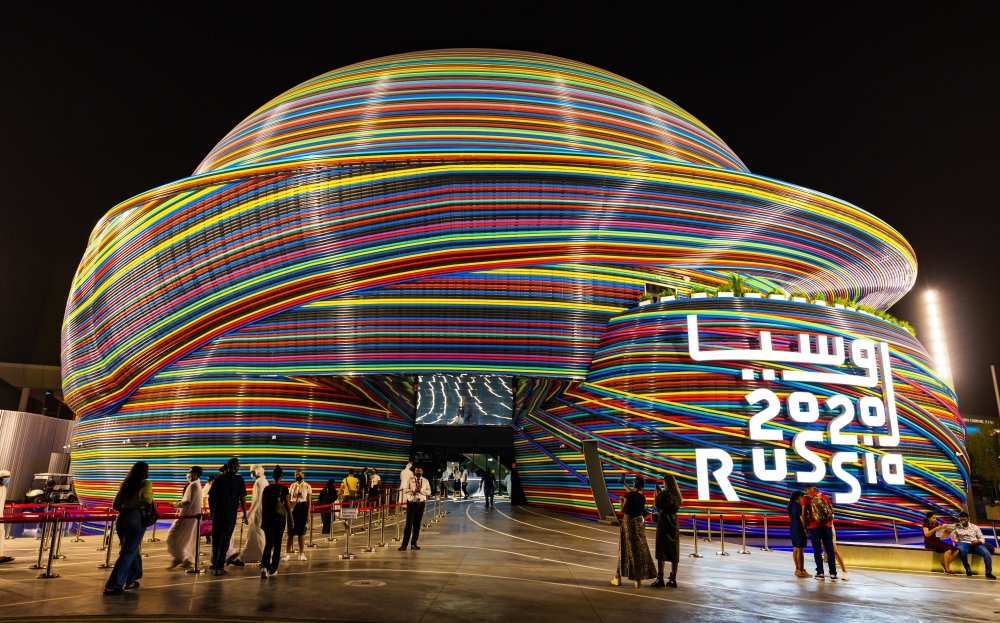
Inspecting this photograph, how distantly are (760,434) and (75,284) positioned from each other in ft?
95.4

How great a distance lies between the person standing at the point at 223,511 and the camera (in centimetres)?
1180

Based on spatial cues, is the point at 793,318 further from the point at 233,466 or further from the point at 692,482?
the point at 233,466

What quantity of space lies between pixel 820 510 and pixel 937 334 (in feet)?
167

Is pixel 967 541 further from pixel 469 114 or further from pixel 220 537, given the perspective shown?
pixel 469 114

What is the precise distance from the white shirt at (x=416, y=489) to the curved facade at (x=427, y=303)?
9353 millimetres

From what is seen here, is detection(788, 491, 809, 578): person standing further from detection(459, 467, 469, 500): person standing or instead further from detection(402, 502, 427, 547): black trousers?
detection(459, 467, 469, 500): person standing

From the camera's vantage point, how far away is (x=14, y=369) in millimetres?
73625

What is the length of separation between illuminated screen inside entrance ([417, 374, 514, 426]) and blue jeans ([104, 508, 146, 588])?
50.7 feet

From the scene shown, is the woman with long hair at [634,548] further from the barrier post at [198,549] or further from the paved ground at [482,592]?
the barrier post at [198,549]

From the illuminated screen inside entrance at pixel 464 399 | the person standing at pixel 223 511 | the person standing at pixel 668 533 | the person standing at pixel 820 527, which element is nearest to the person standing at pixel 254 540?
the person standing at pixel 223 511

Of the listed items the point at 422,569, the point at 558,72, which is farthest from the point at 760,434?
the point at 558,72

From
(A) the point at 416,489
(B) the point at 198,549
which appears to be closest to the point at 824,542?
(A) the point at 416,489

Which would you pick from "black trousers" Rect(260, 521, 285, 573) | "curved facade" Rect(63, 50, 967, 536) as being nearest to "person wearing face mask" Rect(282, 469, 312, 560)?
"black trousers" Rect(260, 521, 285, 573)

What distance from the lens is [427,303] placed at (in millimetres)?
24953
